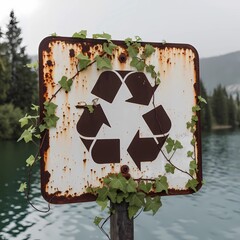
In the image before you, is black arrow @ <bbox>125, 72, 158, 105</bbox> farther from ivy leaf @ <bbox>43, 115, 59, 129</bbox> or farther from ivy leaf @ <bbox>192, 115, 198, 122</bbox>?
ivy leaf @ <bbox>43, 115, 59, 129</bbox>

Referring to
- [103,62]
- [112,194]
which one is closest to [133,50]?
[103,62]

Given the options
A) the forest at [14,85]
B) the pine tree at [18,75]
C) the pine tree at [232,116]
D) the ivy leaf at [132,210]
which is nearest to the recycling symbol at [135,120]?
the ivy leaf at [132,210]

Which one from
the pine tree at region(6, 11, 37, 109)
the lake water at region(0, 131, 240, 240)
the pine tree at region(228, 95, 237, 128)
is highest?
the pine tree at region(6, 11, 37, 109)

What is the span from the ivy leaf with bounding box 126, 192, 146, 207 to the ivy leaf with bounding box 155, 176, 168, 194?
100 mm

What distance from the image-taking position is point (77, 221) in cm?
1456

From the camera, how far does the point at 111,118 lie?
2.06m

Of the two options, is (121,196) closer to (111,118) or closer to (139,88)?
(111,118)

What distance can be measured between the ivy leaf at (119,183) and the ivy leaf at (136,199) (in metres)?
0.07

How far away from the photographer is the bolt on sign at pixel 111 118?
78.0 inches

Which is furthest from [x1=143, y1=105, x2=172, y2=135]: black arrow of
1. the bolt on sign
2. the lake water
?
the lake water

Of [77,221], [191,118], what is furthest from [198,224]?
[191,118]

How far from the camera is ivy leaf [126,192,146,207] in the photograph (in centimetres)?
205

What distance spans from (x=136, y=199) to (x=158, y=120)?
477mm

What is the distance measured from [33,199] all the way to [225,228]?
9.26 m
